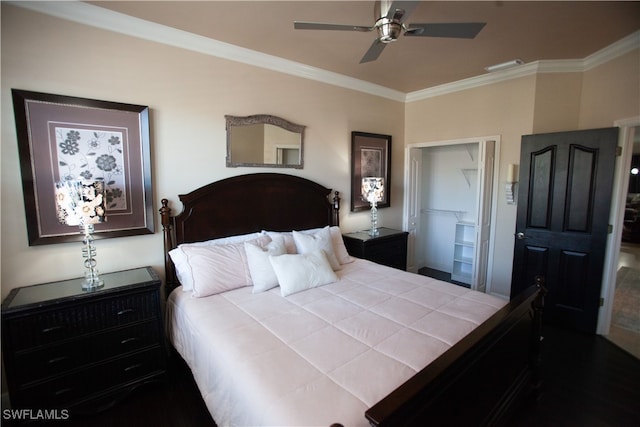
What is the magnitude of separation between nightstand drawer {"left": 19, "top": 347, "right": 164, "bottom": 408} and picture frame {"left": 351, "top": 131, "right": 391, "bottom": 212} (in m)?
2.67

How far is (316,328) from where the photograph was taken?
1.75 meters

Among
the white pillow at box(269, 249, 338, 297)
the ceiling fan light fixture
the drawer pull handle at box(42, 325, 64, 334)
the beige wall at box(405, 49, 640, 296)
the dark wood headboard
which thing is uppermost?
the ceiling fan light fixture

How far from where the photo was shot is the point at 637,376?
2.32 metres

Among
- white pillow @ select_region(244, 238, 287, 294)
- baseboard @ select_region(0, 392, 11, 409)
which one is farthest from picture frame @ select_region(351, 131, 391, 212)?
baseboard @ select_region(0, 392, 11, 409)

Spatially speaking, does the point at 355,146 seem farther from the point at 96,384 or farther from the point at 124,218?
the point at 96,384

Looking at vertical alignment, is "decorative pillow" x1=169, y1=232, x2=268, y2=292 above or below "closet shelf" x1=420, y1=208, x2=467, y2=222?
below

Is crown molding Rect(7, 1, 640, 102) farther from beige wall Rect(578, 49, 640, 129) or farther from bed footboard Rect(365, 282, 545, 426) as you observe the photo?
bed footboard Rect(365, 282, 545, 426)

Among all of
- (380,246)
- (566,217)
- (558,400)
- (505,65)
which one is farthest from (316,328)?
(505,65)

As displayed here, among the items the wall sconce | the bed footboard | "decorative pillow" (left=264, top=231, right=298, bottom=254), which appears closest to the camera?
the bed footboard

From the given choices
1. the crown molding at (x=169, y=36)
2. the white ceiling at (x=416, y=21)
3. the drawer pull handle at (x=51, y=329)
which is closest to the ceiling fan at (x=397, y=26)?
the white ceiling at (x=416, y=21)

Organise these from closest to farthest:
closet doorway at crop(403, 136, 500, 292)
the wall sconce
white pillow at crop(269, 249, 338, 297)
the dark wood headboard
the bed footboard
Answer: the bed footboard < white pillow at crop(269, 249, 338, 297) < the dark wood headboard < the wall sconce < closet doorway at crop(403, 136, 500, 292)

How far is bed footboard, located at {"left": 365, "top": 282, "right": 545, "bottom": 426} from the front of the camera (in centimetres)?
106

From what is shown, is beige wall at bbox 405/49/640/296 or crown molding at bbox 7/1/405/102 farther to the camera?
beige wall at bbox 405/49/640/296

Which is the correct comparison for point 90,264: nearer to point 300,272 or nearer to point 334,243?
point 300,272
